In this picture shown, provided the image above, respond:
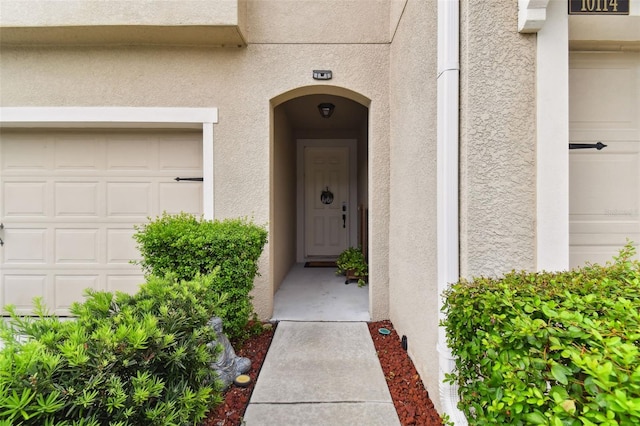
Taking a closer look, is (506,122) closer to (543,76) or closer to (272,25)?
(543,76)

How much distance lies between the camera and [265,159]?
3.76 metres

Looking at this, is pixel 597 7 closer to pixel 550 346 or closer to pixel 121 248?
pixel 550 346

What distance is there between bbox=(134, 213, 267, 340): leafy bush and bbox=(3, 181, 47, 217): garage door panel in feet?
7.07

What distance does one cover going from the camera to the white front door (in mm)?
7371

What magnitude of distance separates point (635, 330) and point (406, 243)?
2.01 m

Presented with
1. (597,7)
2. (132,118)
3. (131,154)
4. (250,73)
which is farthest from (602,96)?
(131,154)

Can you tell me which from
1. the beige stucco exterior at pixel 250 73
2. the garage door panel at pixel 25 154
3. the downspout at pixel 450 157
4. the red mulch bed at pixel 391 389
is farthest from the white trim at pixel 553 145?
the garage door panel at pixel 25 154

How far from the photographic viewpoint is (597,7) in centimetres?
207

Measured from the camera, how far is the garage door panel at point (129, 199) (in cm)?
401

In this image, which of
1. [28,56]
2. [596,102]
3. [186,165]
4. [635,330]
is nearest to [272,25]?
[186,165]

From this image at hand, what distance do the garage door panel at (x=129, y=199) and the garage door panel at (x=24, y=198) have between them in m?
0.86

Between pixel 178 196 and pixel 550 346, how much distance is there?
4.06 meters

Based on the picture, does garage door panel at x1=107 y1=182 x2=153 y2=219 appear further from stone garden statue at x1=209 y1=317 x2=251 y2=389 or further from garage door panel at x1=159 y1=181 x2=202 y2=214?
stone garden statue at x1=209 y1=317 x2=251 y2=389

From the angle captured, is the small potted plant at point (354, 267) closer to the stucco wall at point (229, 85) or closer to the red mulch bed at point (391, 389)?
the stucco wall at point (229, 85)
